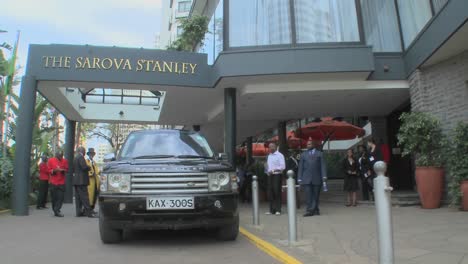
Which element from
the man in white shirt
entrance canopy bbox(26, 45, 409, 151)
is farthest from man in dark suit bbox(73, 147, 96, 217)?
the man in white shirt

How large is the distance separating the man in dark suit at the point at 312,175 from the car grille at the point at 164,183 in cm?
424

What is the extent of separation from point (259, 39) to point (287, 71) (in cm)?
138

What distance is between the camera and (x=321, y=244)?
6340 mm

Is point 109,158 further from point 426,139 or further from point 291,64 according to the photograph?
point 426,139

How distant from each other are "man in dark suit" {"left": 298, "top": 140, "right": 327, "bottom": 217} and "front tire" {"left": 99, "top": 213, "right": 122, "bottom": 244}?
15.1 ft

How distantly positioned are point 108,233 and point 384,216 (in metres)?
4.08

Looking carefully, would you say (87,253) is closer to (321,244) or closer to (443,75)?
(321,244)

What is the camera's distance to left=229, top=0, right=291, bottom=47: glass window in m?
11.9

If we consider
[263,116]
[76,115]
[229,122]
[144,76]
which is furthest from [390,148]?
[76,115]

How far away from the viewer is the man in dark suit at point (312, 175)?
9.78 m

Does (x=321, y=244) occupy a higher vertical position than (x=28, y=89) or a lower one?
lower

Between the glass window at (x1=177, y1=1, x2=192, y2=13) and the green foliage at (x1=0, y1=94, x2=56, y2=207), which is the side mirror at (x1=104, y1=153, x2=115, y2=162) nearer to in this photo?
the green foliage at (x1=0, y1=94, x2=56, y2=207)

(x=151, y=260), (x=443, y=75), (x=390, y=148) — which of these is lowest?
Answer: (x=151, y=260)

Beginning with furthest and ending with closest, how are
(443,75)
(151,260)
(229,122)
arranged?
(229,122)
(443,75)
(151,260)
